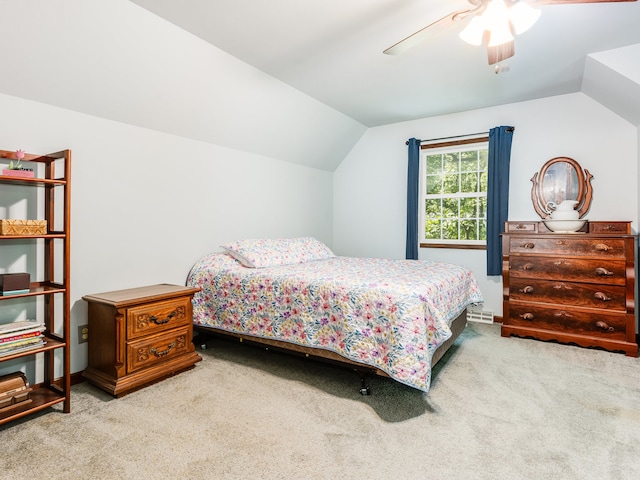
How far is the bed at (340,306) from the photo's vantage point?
2141mm

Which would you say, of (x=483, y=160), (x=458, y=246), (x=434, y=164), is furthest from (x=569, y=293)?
(x=434, y=164)

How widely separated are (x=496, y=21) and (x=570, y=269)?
8.21ft

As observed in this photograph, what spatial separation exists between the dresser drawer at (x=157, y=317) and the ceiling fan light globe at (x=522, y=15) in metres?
2.80

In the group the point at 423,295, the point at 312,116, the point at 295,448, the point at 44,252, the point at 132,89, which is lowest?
the point at 295,448

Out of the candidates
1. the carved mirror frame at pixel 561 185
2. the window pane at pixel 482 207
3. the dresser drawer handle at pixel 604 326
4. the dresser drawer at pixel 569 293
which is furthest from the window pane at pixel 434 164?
the dresser drawer handle at pixel 604 326

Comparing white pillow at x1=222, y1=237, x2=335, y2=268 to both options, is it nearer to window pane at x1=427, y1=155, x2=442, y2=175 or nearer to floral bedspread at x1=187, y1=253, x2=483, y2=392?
floral bedspread at x1=187, y1=253, x2=483, y2=392

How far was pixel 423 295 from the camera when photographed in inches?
87.0

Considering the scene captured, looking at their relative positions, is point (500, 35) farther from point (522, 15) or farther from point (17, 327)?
point (17, 327)

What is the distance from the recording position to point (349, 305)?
2359mm

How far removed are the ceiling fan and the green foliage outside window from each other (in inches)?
97.3

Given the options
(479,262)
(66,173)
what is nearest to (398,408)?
(66,173)

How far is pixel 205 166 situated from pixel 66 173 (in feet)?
5.02

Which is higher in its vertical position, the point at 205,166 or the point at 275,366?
the point at 205,166

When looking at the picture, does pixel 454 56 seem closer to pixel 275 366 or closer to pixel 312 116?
pixel 312 116
